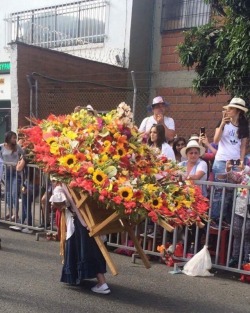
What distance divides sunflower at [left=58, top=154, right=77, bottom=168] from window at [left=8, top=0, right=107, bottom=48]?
11.2 m

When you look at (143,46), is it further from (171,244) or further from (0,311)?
(0,311)

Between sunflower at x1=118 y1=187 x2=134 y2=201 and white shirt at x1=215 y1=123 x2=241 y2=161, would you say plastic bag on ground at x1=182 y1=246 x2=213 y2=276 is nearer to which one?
white shirt at x1=215 y1=123 x2=241 y2=161

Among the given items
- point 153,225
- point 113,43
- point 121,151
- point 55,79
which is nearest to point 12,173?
point 153,225

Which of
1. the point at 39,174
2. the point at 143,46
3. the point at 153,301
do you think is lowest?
the point at 153,301

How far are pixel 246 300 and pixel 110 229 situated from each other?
1.70 meters

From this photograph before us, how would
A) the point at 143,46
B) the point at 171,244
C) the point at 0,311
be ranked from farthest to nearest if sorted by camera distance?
1. the point at 143,46
2. the point at 171,244
3. the point at 0,311

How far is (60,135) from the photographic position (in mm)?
4695

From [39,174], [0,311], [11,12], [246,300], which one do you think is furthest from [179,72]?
[0,311]

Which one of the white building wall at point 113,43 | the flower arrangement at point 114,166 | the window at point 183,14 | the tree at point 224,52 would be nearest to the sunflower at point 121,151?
the flower arrangement at point 114,166

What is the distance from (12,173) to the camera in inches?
324

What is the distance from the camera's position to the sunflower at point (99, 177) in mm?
4387

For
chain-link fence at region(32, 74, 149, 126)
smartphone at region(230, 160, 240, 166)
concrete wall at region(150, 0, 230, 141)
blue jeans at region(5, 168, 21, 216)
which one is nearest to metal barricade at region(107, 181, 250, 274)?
smartphone at region(230, 160, 240, 166)

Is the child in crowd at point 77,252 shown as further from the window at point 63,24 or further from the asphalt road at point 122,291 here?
the window at point 63,24

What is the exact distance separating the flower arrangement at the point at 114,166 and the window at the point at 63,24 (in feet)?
35.8
